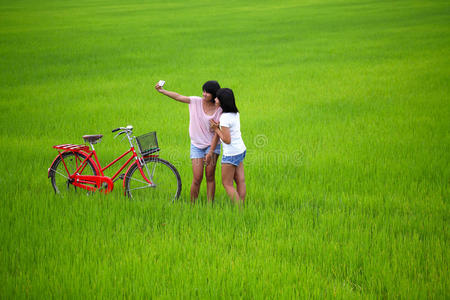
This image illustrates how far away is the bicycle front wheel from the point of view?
4620mm

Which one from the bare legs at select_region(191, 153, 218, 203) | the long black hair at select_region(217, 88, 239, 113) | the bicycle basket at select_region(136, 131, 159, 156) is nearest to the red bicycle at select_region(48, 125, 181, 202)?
the bicycle basket at select_region(136, 131, 159, 156)

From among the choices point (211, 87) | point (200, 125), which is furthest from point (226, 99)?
point (200, 125)

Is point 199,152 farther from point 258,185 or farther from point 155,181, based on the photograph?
point 258,185

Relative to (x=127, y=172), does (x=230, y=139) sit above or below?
above

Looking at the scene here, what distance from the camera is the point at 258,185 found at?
5367mm

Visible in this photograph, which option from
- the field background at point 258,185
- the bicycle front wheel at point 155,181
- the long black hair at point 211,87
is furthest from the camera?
the bicycle front wheel at point 155,181

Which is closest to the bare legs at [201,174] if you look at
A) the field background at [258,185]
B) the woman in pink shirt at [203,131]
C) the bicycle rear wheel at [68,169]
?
the woman in pink shirt at [203,131]

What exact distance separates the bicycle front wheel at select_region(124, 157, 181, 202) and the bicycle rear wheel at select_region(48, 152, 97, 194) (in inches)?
21.1

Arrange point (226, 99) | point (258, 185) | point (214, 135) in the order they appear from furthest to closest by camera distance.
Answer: point (258, 185) < point (214, 135) < point (226, 99)

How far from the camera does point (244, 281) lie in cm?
327

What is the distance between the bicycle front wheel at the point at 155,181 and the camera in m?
4.62

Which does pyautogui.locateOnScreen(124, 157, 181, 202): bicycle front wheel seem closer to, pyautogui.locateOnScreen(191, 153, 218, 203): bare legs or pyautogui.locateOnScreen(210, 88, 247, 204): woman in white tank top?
pyautogui.locateOnScreen(191, 153, 218, 203): bare legs

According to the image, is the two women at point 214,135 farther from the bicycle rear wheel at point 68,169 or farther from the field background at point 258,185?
the bicycle rear wheel at point 68,169

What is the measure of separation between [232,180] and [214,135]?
533mm
